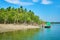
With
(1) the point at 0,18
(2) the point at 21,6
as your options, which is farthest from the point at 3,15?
(2) the point at 21,6

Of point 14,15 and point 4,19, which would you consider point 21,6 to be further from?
point 4,19

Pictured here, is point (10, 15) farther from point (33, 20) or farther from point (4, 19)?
point (33, 20)

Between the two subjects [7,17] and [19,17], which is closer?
[7,17]

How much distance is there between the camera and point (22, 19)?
278ft

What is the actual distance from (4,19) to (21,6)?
3189 cm

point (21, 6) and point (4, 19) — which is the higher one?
point (21, 6)

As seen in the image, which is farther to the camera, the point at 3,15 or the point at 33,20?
the point at 33,20

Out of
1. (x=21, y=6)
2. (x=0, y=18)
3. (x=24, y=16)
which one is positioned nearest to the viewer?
(x=0, y=18)

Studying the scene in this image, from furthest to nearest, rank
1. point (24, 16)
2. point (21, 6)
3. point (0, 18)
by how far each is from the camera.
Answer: point (21, 6) < point (24, 16) < point (0, 18)

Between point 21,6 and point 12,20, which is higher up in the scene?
point 21,6

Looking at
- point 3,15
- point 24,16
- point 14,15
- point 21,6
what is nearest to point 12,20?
point 14,15

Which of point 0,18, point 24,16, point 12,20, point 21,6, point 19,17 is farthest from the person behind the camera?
point 21,6

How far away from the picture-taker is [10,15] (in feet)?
237

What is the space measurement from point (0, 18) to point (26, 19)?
74.3ft
